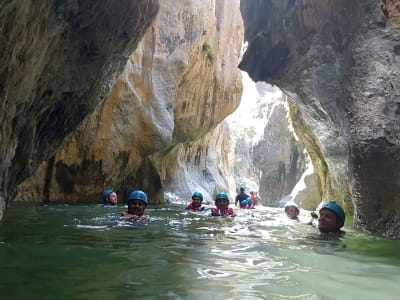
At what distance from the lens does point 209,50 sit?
78.9 feet

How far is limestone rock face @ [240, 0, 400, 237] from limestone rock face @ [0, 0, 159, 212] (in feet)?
12.2

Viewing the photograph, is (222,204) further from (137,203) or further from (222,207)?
(137,203)

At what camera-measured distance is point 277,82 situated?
38.7 feet

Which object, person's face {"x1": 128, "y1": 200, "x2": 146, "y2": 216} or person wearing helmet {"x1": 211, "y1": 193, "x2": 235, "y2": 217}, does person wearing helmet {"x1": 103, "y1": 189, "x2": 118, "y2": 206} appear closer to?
person wearing helmet {"x1": 211, "y1": 193, "x2": 235, "y2": 217}

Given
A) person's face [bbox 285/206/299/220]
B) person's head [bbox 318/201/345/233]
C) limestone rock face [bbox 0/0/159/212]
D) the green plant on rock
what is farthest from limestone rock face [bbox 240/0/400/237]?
the green plant on rock

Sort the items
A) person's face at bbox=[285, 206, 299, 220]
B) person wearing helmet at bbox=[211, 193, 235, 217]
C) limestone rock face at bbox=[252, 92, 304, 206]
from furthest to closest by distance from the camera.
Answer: limestone rock face at bbox=[252, 92, 304, 206]
person wearing helmet at bbox=[211, 193, 235, 217]
person's face at bbox=[285, 206, 299, 220]

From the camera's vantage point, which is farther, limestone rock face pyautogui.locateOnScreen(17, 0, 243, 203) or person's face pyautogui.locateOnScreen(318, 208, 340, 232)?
limestone rock face pyautogui.locateOnScreen(17, 0, 243, 203)

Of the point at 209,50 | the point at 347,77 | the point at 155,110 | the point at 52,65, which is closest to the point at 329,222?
the point at 347,77

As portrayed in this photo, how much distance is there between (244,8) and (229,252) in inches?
361

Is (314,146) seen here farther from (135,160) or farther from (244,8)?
(135,160)

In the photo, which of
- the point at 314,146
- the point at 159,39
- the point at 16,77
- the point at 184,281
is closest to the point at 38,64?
the point at 16,77

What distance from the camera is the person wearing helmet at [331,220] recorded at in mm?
7781

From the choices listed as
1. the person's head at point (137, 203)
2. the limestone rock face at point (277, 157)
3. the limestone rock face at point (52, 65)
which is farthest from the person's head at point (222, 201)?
the limestone rock face at point (277, 157)

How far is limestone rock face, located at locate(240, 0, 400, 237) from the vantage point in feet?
25.2
